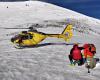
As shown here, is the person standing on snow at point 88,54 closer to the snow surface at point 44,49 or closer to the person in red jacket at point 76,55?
the person in red jacket at point 76,55

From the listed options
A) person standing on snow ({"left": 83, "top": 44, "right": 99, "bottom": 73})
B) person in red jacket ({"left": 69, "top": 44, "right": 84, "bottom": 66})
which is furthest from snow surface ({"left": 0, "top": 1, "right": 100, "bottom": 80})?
person standing on snow ({"left": 83, "top": 44, "right": 99, "bottom": 73})

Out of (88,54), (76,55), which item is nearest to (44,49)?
(76,55)

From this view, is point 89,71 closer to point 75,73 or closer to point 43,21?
point 75,73

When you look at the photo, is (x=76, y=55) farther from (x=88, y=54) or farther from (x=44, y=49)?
(x=44, y=49)

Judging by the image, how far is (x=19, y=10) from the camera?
52250 mm

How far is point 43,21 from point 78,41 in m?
11.3

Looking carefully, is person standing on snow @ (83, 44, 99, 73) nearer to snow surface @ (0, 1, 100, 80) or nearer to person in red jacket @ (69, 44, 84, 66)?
person in red jacket @ (69, 44, 84, 66)

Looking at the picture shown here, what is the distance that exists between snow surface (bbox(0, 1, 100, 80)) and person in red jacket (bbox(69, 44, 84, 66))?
15.2 inches

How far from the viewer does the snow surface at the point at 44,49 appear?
21.3 metres

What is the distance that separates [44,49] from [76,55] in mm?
6624

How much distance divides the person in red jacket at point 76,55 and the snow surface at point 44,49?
0.39 m

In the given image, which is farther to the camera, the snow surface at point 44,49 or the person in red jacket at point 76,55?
the person in red jacket at point 76,55

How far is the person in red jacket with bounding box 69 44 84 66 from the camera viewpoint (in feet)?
70.3

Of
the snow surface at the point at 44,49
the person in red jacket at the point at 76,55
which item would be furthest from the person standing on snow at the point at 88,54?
the snow surface at the point at 44,49
